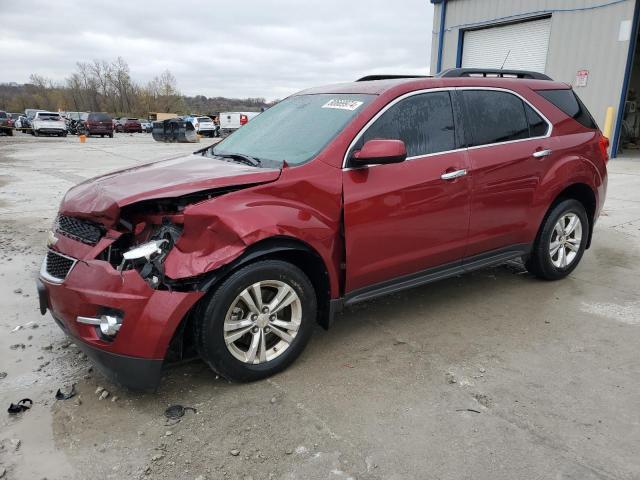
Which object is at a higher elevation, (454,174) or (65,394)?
(454,174)

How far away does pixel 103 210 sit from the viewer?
9.02 ft

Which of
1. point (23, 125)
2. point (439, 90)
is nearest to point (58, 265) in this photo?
point (439, 90)

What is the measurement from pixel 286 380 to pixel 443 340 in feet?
3.99

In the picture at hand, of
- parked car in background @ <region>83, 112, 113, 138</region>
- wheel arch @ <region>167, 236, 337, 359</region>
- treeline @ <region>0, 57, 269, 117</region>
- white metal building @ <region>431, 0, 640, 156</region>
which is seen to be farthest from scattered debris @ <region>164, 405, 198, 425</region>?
treeline @ <region>0, 57, 269, 117</region>

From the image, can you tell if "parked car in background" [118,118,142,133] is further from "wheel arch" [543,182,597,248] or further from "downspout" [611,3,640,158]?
"wheel arch" [543,182,597,248]

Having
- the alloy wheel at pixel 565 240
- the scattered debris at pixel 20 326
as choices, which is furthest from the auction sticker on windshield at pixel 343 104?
the scattered debris at pixel 20 326

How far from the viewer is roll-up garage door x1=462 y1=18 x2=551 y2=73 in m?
15.5

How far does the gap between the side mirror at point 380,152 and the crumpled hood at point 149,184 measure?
546 millimetres

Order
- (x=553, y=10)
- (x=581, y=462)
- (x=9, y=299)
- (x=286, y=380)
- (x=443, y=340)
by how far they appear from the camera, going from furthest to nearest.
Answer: (x=553, y=10), (x=9, y=299), (x=443, y=340), (x=286, y=380), (x=581, y=462)

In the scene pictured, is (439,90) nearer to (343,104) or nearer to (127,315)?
(343,104)

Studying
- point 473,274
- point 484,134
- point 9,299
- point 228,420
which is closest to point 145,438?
point 228,420

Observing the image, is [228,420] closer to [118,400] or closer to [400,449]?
[118,400]

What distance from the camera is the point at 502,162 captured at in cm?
391

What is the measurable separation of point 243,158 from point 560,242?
3.05 m
